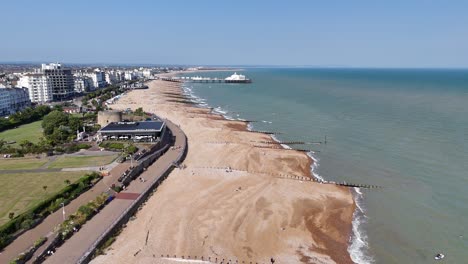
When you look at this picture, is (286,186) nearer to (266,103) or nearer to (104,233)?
(104,233)

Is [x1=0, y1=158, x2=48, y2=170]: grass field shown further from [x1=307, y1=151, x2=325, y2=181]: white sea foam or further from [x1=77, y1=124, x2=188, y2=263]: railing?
[x1=307, y1=151, x2=325, y2=181]: white sea foam

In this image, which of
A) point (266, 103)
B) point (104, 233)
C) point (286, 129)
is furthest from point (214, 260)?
point (266, 103)

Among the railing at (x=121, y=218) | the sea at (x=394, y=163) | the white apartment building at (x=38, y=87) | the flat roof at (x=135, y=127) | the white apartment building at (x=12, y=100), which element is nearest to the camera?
the railing at (x=121, y=218)

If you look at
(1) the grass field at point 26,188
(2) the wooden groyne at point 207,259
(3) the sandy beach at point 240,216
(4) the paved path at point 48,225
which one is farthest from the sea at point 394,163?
(1) the grass field at point 26,188

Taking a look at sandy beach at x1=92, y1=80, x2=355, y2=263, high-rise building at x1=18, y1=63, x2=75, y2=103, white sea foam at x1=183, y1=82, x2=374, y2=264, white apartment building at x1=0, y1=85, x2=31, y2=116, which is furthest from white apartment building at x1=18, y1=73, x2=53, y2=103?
white sea foam at x1=183, y1=82, x2=374, y2=264

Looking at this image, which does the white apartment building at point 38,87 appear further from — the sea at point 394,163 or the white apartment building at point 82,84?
the sea at point 394,163

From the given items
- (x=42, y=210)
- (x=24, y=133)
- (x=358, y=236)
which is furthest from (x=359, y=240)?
(x=24, y=133)
